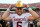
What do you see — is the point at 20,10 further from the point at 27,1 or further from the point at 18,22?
the point at 27,1

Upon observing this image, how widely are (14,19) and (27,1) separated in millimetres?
454

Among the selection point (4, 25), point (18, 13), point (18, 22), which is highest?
point (18, 13)

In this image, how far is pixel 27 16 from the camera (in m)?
1.12

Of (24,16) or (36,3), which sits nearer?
(24,16)

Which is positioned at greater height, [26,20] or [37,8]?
[37,8]

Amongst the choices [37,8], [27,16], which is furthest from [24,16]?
[37,8]

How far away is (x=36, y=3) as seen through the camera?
4.69 feet

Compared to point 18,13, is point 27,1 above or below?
above

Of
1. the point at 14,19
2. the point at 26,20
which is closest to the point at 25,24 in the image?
the point at 26,20

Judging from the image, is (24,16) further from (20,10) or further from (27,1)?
(27,1)

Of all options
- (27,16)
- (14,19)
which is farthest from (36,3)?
(14,19)

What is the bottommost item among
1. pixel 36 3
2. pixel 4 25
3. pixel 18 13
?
pixel 4 25

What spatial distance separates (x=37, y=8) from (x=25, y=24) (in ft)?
1.43

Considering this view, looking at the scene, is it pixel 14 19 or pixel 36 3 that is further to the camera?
pixel 36 3
